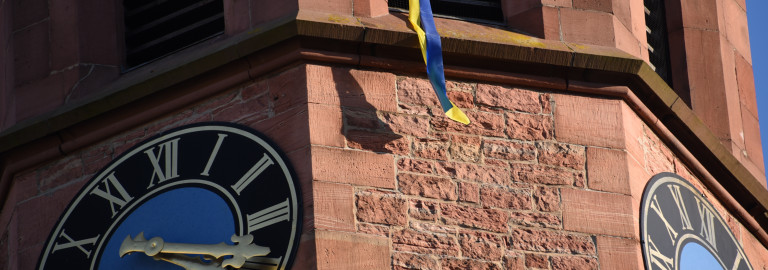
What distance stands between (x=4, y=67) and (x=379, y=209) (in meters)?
3.26

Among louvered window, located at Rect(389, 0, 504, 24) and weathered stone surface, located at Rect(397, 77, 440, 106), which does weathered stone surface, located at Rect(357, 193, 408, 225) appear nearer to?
weathered stone surface, located at Rect(397, 77, 440, 106)

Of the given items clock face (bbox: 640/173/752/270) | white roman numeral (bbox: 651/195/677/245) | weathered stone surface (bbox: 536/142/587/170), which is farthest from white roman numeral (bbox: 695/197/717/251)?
weathered stone surface (bbox: 536/142/587/170)

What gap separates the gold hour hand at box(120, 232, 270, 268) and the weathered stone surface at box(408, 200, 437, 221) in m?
0.79

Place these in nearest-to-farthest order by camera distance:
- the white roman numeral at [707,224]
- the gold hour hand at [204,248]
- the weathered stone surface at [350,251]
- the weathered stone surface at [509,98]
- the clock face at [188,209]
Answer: the weathered stone surface at [350,251]
the gold hour hand at [204,248]
the clock face at [188,209]
the weathered stone surface at [509,98]
the white roman numeral at [707,224]

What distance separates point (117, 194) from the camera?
47.4ft

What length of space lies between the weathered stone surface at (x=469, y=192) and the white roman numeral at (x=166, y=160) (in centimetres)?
153

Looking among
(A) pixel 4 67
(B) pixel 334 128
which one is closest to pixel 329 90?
(B) pixel 334 128

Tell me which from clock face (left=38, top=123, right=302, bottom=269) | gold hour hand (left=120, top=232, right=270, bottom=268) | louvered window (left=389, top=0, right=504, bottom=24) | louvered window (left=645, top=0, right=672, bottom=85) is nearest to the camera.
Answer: gold hour hand (left=120, top=232, right=270, bottom=268)

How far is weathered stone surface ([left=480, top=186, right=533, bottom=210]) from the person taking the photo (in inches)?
552

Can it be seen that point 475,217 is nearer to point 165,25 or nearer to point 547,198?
point 547,198

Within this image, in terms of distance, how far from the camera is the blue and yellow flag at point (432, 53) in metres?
14.1

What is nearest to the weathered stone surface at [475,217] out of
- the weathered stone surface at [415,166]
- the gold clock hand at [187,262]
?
the weathered stone surface at [415,166]

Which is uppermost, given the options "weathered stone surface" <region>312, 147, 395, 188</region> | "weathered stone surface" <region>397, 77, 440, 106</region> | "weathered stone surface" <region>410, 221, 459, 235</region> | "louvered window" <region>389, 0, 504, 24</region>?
"louvered window" <region>389, 0, 504, 24</region>

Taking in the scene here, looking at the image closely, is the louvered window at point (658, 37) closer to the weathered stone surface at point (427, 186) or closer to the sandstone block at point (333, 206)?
the weathered stone surface at point (427, 186)
